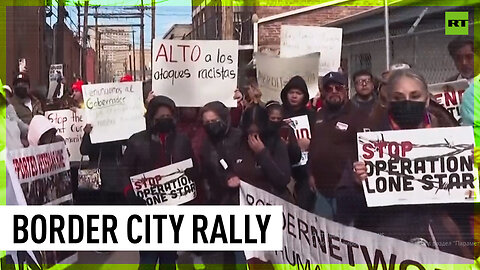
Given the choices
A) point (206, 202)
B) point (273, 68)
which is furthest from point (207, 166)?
point (273, 68)

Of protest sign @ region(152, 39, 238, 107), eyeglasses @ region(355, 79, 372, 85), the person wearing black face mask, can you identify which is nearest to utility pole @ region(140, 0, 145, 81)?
protest sign @ region(152, 39, 238, 107)

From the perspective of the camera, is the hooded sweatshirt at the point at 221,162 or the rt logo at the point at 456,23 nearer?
the rt logo at the point at 456,23

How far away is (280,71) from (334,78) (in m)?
0.22

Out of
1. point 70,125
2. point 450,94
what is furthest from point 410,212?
point 70,125

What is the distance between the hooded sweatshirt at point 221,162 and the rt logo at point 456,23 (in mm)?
927

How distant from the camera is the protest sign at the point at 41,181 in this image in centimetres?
242

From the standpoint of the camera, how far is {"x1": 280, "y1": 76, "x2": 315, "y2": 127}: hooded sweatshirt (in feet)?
7.78

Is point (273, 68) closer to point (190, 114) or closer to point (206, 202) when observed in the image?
point (190, 114)

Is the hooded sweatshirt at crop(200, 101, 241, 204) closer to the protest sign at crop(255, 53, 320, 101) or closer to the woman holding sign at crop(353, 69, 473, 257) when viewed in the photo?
the protest sign at crop(255, 53, 320, 101)

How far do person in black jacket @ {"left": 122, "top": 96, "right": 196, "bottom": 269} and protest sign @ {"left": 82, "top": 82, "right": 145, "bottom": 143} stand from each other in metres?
0.04

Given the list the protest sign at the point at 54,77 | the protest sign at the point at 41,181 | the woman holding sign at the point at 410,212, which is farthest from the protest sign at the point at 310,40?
the protest sign at the point at 41,181

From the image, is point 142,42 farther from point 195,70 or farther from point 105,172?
point 105,172

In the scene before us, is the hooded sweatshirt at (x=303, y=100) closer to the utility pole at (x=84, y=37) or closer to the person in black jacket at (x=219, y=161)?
the person in black jacket at (x=219, y=161)

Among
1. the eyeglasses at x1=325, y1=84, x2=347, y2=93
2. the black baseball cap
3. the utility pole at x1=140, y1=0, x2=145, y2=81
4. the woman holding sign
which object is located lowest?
the woman holding sign
